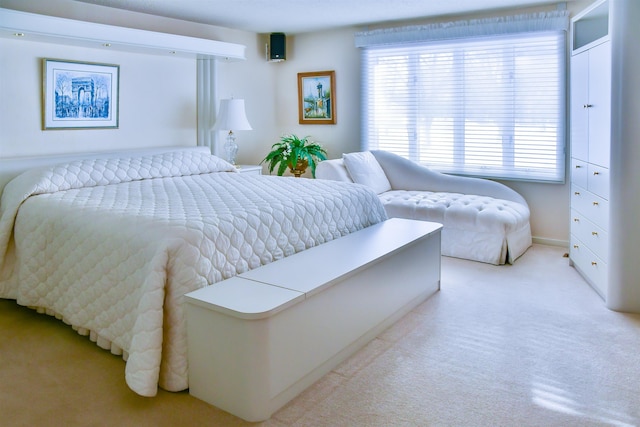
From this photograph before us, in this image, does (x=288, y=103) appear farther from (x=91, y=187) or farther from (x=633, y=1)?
(x=633, y=1)

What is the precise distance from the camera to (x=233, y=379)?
2.09 metres

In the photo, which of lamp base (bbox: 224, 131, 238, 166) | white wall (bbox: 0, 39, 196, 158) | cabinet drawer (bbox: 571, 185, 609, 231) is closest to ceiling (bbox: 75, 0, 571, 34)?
white wall (bbox: 0, 39, 196, 158)

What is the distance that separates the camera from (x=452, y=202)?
4543 millimetres

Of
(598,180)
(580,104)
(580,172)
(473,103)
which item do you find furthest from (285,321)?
(473,103)

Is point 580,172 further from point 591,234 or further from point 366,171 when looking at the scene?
point 366,171

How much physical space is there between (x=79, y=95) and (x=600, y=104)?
381 centimetres

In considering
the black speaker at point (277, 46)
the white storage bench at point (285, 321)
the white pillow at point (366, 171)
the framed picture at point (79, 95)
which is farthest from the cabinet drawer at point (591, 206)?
the framed picture at point (79, 95)

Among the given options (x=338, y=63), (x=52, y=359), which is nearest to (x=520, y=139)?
(x=338, y=63)

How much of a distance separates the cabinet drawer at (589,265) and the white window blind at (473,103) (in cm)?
95

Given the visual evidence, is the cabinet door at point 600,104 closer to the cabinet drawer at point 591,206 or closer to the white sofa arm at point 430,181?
the cabinet drawer at point 591,206

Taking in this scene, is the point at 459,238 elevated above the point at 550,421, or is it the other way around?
the point at 459,238

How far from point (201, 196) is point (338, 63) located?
3.20 metres

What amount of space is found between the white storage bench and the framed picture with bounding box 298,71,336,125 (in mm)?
3262

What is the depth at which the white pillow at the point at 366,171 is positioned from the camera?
496 cm
